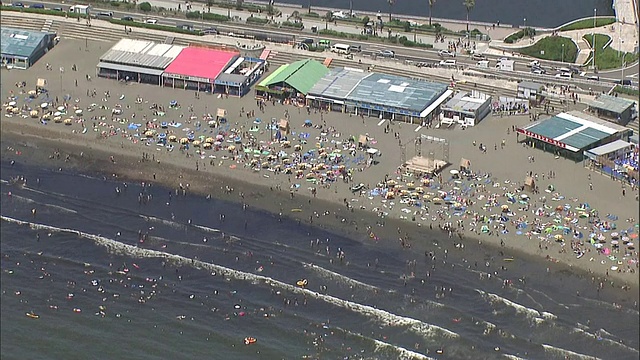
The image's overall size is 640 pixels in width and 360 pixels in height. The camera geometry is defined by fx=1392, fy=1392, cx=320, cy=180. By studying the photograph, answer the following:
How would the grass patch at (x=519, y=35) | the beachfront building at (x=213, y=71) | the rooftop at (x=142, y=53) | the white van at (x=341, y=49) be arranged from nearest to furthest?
the beachfront building at (x=213, y=71) < the rooftop at (x=142, y=53) < the white van at (x=341, y=49) < the grass patch at (x=519, y=35)

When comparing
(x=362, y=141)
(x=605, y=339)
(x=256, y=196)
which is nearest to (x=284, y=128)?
(x=362, y=141)

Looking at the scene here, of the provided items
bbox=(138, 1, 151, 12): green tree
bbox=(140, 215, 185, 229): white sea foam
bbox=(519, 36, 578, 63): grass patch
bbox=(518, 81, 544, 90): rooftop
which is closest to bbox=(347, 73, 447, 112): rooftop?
bbox=(518, 81, 544, 90): rooftop

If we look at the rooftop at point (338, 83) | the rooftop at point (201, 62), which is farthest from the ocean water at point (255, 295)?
the rooftop at point (201, 62)

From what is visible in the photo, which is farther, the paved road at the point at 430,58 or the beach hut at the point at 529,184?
the paved road at the point at 430,58

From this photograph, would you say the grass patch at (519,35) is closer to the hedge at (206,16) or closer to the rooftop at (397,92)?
the rooftop at (397,92)

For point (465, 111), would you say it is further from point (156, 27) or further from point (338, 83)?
point (156, 27)

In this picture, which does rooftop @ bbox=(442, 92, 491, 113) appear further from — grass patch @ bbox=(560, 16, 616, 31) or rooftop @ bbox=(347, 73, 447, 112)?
grass patch @ bbox=(560, 16, 616, 31)
